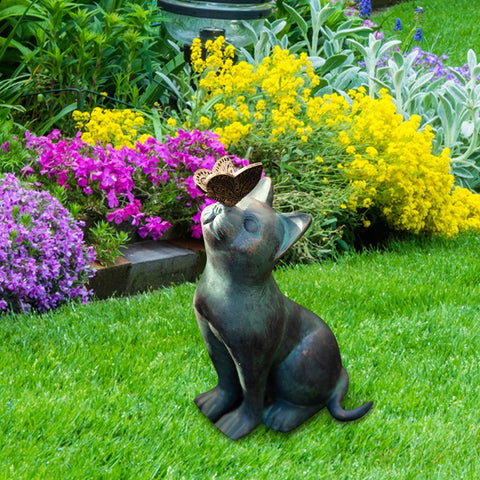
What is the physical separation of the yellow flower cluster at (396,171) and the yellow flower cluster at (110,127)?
4.24 feet

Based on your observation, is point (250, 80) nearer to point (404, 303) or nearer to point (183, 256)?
point (183, 256)

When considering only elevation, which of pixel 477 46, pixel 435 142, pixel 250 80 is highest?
pixel 250 80

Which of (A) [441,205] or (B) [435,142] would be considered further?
(B) [435,142]

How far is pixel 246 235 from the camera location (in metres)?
2.20

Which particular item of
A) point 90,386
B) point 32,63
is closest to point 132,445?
point 90,386

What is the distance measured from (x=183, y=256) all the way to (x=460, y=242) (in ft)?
6.02

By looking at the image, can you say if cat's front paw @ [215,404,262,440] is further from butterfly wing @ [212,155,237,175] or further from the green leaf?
the green leaf

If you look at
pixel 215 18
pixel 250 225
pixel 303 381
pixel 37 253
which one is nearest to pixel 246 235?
pixel 250 225

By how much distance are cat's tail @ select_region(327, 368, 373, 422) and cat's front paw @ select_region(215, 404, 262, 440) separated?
267 millimetres

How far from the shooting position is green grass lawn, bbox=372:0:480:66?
34.3ft

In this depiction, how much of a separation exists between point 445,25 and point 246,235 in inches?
427

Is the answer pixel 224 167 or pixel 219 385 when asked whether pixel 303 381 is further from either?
pixel 224 167

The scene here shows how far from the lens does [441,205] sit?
473 cm

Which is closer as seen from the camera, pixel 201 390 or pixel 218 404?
pixel 218 404
